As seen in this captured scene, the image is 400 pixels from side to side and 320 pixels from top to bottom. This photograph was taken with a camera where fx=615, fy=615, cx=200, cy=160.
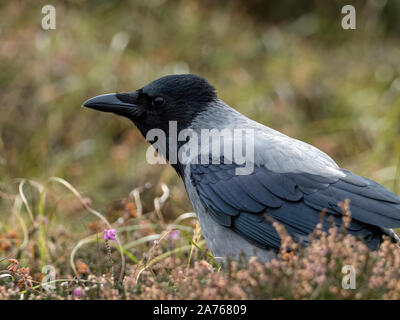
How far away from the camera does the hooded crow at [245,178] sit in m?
3.27

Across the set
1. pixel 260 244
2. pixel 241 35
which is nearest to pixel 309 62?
pixel 241 35

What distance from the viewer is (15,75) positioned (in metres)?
7.96

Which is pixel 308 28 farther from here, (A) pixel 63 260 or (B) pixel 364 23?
(A) pixel 63 260

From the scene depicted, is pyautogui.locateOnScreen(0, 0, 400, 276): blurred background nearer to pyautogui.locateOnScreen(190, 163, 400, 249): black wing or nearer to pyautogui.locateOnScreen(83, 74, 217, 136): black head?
pyautogui.locateOnScreen(83, 74, 217, 136): black head

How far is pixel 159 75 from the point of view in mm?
8203

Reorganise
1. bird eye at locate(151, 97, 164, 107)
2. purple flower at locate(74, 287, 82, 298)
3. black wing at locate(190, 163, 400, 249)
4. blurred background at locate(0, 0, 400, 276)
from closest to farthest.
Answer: purple flower at locate(74, 287, 82, 298), black wing at locate(190, 163, 400, 249), bird eye at locate(151, 97, 164, 107), blurred background at locate(0, 0, 400, 276)

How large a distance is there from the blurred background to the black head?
1.49 m

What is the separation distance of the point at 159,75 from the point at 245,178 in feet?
16.0

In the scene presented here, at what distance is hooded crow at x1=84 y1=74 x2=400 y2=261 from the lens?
129 inches
